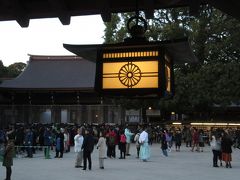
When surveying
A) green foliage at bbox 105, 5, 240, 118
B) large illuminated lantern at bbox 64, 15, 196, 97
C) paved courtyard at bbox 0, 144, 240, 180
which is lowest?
paved courtyard at bbox 0, 144, 240, 180

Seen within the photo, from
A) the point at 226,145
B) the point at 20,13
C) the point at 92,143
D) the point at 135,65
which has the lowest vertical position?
the point at 226,145

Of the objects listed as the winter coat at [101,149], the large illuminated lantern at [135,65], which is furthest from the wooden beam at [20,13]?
the winter coat at [101,149]

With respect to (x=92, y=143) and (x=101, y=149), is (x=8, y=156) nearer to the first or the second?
(x=92, y=143)

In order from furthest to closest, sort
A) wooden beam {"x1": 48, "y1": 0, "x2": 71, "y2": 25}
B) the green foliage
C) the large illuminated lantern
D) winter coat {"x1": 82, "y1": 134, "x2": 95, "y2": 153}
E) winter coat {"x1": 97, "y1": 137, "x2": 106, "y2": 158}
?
the green foliage, winter coat {"x1": 97, "y1": 137, "x2": 106, "y2": 158}, winter coat {"x1": 82, "y1": 134, "x2": 95, "y2": 153}, wooden beam {"x1": 48, "y1": 0, "x2": 71, "y2": 25}, the large illuminated lantern

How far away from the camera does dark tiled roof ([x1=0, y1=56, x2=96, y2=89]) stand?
42906 millimetres

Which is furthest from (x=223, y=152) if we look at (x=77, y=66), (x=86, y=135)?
(x=77, y=66)

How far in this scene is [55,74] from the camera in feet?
159

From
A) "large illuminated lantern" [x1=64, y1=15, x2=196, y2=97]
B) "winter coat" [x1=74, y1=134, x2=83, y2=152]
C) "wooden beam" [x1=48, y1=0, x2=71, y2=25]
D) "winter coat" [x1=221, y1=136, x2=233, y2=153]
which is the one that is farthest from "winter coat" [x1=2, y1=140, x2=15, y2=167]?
"winter coat" [x1=221, y1=136, x2=233, y2=153]

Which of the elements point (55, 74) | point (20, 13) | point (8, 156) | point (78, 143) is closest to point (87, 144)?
point (78, 143)

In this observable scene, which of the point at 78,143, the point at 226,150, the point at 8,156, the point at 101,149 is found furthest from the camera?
the point at 226,150

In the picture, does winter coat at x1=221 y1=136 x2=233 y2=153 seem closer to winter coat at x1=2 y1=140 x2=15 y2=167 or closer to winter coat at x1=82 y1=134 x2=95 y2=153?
winter coat at x1=82 y1=134 x2=95 y2=153

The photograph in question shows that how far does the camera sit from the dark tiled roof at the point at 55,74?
4291 centimetres

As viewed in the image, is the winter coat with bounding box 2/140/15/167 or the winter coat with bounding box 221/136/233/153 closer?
the winter coat with bounding box 2/140/15/167

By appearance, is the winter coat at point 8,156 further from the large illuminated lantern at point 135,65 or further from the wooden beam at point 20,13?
the large illuminated lantern at point 135,65
